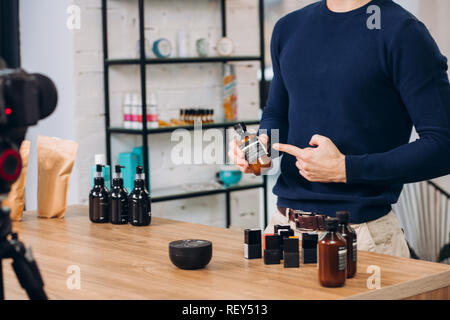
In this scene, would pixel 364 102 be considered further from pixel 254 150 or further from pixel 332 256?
pixel 332 256

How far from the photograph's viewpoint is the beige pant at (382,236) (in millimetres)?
1913

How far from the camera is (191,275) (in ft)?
5.45

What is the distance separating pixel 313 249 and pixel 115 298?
0.53m

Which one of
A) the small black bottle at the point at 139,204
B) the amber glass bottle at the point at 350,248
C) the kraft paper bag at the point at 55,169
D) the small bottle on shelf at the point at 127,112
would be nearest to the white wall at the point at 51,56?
the small bottle on shelf at the point at 127,112

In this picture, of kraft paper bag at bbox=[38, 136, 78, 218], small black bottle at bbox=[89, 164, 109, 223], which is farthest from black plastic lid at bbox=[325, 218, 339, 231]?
kraft paper bag at bbox=[38, 136, 78, 218]

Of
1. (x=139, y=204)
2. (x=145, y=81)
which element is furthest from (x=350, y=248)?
(x=145, y=81)

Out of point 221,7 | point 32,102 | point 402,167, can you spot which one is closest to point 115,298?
point 32,102

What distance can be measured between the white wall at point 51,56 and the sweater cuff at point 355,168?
86.3 inches

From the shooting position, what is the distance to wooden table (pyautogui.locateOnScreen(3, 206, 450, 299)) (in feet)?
4.91

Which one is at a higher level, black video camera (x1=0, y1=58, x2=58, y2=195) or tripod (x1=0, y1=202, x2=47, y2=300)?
black video camera (x1=0, y1=58, x2=58, y2=195)

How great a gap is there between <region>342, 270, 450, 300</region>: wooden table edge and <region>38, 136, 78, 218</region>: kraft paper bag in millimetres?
1420

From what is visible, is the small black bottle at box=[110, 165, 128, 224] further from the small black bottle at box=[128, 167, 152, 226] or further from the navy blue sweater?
the navy blue sweater

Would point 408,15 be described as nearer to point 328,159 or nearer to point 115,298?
point 328,159

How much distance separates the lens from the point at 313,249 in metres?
1.72
